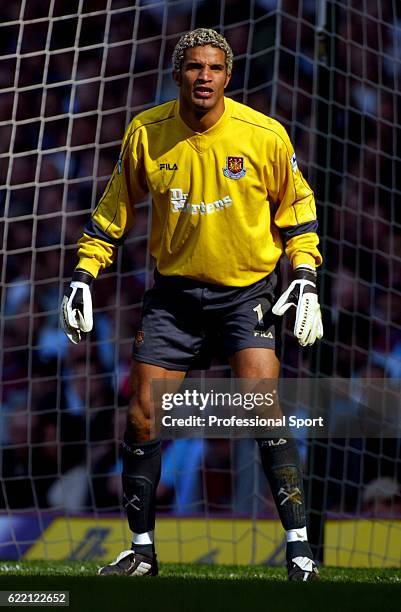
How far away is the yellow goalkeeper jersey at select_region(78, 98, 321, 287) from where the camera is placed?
3936 mm

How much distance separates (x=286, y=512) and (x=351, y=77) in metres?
2.76

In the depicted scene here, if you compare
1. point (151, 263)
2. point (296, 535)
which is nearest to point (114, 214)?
point (296, 535)

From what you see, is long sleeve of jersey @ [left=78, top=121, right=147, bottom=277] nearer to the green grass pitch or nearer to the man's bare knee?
the man's bare knee

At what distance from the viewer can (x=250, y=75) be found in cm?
598

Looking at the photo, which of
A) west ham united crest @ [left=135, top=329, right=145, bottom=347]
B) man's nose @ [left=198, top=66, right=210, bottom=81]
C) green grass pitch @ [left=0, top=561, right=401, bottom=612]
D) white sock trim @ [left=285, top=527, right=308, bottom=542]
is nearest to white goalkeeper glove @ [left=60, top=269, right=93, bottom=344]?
west ham united crest @ [left=135, top=329, right=145, bottom=347]

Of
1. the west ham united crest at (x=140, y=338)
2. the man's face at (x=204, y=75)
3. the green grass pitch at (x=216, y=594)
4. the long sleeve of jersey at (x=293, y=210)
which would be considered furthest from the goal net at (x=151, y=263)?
the green grass pitch at (x=216, y=594)

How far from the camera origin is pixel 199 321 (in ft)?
13.3

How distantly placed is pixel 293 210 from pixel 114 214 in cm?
58

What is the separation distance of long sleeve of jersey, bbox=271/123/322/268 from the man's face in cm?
25

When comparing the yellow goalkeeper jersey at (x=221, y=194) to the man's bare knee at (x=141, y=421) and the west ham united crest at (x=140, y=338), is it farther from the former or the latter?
the man's bare knee at (x=141, y=421)

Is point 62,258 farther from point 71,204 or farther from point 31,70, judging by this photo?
point 31,70

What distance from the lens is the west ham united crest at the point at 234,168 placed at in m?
3.93

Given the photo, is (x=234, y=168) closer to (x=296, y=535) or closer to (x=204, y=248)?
(x=204, y=248)

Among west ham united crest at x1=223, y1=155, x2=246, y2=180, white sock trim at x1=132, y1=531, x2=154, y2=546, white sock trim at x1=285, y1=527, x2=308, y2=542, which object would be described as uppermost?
west ham united crest at x1=223, y1=155, x2=246, y2=180
